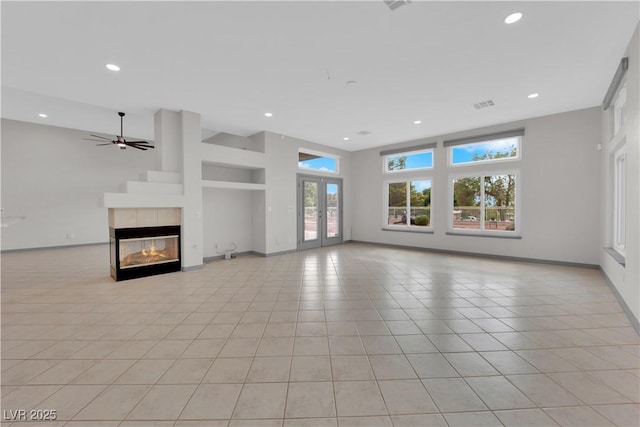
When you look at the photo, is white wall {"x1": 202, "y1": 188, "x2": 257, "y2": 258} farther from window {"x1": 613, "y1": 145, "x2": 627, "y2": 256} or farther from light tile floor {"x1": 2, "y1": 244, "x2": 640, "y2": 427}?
window {"x1": 613, "y1": 145, "x2": 627, "y2": 256}

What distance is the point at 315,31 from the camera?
2783mm

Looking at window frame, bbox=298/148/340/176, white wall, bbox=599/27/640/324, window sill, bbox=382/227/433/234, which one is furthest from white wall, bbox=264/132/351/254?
white wall, bbox=599/27/640/324

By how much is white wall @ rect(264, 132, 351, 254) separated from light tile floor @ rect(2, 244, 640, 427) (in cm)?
248

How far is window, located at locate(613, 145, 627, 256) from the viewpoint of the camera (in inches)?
157

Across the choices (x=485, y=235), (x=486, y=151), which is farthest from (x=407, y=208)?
(x=486, y=151)

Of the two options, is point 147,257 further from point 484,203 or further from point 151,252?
point 484,203

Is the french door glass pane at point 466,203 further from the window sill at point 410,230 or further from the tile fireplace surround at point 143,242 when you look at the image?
the tile fireplace surround at point 143,242

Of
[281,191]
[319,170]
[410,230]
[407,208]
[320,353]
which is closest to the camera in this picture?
[320,353]

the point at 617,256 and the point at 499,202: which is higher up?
the point at 499,202

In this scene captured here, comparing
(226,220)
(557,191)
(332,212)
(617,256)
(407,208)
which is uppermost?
(557,191)

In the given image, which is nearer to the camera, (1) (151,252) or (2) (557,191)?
(1) (151,252)

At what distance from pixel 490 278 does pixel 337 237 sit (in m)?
4.73

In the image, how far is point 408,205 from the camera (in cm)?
774

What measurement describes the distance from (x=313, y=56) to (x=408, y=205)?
5547mm
